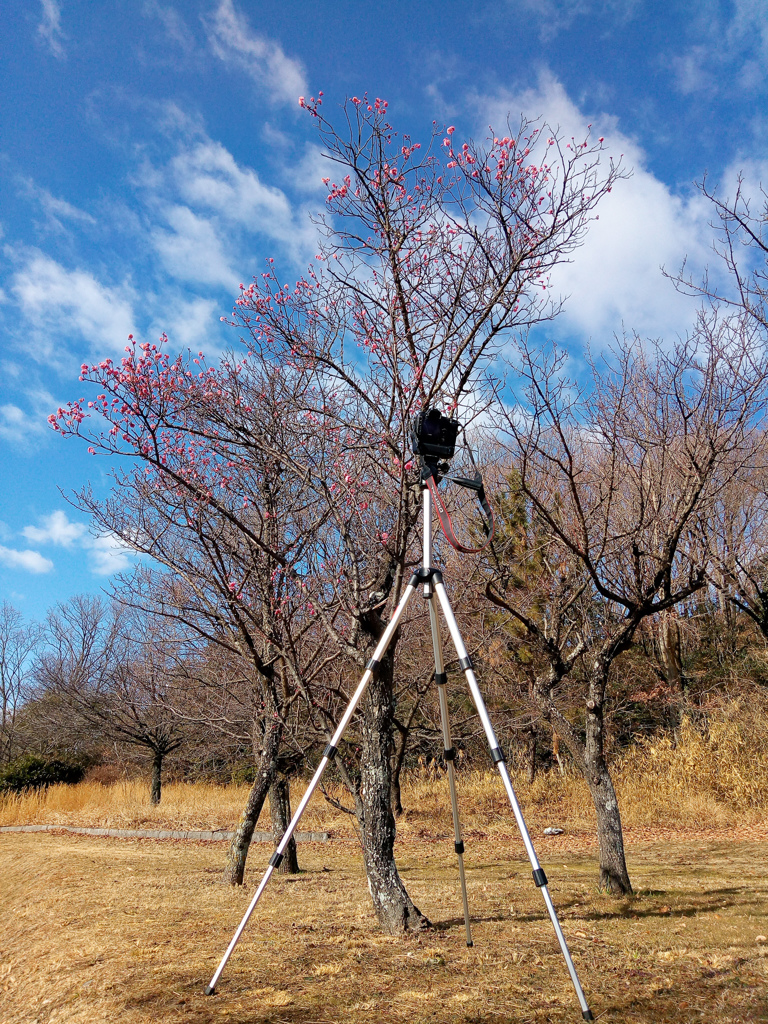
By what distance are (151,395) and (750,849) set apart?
33.7 feet

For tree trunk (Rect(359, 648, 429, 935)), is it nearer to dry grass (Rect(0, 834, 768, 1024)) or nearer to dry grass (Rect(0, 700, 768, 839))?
A: dry grass (Rect(0, 834, 768, 1024))

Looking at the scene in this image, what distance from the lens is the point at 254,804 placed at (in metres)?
7.73

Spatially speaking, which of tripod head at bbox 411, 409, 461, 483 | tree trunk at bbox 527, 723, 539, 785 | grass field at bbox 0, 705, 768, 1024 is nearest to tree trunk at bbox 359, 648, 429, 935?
grass field at bbox 0, 705, 768, 1024

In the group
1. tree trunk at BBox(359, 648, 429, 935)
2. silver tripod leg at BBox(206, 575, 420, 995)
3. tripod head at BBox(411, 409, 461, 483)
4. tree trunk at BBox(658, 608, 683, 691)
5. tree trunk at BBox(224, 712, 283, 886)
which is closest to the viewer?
silver tripod leg at BBox(206, 575, 420, 995)

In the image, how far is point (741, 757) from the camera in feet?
43.5

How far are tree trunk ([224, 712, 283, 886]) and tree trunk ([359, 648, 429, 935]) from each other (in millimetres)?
2695

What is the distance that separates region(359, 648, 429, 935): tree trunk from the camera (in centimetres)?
463

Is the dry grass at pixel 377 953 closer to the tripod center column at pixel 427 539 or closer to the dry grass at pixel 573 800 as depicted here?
the tripod center column at pixel 427 539

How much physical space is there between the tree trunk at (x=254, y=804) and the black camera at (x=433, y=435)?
4724 mm

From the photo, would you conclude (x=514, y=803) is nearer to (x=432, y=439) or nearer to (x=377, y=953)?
(x=432, y=439)

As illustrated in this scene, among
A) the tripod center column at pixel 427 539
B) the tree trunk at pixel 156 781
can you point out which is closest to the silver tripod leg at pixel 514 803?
the tripod center column at pixel 427 539

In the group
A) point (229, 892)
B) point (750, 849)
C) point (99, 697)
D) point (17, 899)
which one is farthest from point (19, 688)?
point (750, 849)

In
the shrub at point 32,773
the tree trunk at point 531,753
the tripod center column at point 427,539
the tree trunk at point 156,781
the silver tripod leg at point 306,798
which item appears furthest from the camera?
the shrub at point 32,773

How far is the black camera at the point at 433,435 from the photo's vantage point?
363 cm
